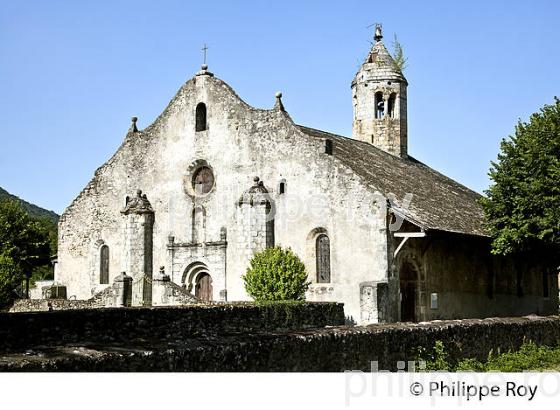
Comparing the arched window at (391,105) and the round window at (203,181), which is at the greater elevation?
the arched window at (391,105)

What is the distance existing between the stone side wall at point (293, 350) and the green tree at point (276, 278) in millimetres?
10013

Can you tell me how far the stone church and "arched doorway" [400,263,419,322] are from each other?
5 centimetres

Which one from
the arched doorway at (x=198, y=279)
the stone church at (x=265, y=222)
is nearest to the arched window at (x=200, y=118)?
the stone church at (x=265, y=222)

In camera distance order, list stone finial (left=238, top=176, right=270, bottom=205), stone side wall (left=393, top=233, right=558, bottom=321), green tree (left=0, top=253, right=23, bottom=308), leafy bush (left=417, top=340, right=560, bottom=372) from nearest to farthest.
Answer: leafy bush (left=417, top=340, right=560, bottom=372)
stone side wall (left=393, top=233, right=558, bottom=321)
stone finial (left=238, top=176, right=270, bottom=205)
green tree (left=0, top=253, right=23, bottom=308)

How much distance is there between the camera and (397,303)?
28125mm

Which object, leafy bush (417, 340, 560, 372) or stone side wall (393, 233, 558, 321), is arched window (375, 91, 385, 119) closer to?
stone side wall (393, 233, 558, 321)

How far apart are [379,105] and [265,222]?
15.8 meters

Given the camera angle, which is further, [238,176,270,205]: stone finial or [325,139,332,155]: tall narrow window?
[238,176,270,205]: stone finial

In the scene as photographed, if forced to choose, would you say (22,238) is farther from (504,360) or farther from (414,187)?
(504,360)

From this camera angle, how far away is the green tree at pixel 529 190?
27812mm

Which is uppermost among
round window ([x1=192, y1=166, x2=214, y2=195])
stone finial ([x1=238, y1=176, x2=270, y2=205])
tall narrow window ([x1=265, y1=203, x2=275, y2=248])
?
round window ([x1=192, y1=166, x2=214, y2=195])

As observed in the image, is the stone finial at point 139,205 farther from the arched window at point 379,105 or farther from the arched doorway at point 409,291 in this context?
the arched window at point 379,105

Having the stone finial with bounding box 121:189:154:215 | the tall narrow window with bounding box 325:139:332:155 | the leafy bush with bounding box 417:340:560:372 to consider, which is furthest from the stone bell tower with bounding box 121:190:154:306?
the leafy bush with bounding box 417:340:560:372

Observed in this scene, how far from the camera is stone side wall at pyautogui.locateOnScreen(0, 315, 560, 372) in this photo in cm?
903
